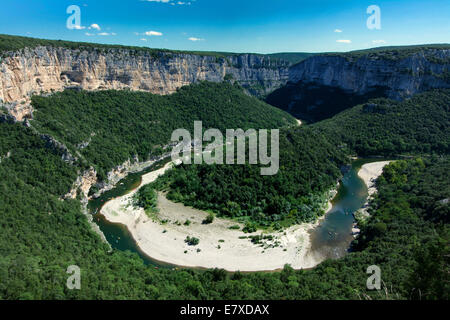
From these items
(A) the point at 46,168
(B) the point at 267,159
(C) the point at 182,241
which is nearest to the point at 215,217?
(C) the point at 182,241

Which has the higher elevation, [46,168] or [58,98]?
[58,98]

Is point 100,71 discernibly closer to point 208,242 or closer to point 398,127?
point 208,242

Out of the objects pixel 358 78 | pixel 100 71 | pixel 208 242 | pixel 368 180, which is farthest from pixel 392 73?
pixel 100 71

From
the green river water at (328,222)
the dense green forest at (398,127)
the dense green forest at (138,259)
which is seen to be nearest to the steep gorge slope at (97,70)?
the dense green forest at (138,259)

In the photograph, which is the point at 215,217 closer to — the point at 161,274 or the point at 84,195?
the point at 161,274

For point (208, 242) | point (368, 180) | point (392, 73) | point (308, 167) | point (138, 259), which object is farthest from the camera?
point (392, 73)

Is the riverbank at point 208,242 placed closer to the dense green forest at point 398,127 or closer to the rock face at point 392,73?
the dense green forest at point 398,127
